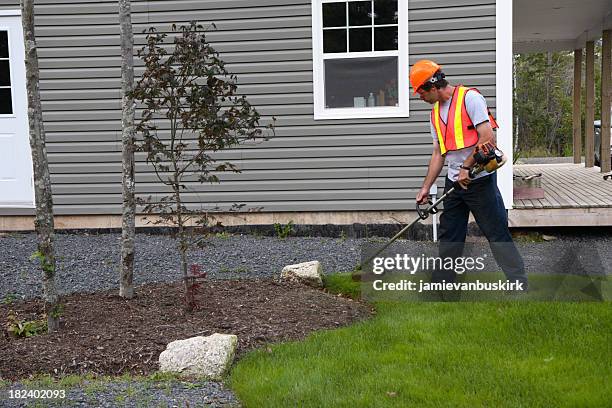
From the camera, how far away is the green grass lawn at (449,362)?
3.47m

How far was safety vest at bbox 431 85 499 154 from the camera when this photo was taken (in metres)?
4.89

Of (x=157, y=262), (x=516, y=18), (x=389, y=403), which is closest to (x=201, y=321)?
(x=389, y=403)

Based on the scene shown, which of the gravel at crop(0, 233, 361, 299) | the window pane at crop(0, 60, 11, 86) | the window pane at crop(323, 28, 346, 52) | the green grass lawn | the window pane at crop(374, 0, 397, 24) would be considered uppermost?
the window pane at crop(374, 0, 397, 24)

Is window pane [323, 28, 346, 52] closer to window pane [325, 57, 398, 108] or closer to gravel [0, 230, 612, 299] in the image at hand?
window pane [325, 57, 398, 108]

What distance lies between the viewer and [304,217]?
8.24 m

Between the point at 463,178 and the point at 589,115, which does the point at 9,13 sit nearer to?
the point at 463,178

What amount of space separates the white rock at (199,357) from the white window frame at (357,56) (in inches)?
174

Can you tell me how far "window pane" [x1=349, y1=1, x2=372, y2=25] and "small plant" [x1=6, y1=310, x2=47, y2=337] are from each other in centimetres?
472

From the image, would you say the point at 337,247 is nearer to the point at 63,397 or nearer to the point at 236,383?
the point at 236,383

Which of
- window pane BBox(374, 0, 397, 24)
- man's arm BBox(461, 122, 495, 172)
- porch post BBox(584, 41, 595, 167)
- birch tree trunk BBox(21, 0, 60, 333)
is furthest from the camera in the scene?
porch post BBox(584, 41, 595, 167)

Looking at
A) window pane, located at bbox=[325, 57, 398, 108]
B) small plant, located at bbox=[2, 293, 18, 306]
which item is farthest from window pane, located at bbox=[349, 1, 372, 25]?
small plant, located at bbox=[2, 293, 18, 306]

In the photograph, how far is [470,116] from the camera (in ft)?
16.0

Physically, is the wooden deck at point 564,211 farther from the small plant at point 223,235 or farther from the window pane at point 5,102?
the window pane at point 5,102

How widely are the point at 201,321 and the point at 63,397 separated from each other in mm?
1350
